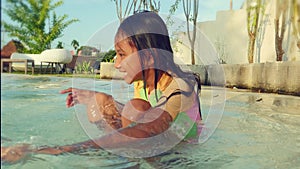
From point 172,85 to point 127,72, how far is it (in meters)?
0.22

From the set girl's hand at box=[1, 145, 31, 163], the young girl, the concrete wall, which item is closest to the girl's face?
the young girl

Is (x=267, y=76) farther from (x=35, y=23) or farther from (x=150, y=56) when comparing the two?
(x=35, y=23)

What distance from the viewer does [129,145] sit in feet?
4.43

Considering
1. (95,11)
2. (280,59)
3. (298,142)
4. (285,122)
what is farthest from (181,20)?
(280,59)

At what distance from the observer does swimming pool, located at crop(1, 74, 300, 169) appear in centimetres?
103

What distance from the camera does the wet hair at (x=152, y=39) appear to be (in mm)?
1478

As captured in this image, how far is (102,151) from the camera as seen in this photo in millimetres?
1331

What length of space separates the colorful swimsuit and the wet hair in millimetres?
28

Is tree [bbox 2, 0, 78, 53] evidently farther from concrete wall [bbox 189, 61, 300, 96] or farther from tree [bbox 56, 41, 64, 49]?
concrete wall [bbox 189, 61, 300, 96]

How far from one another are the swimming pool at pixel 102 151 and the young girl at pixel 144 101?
0.23 ft

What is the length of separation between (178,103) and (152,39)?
0.32 meters

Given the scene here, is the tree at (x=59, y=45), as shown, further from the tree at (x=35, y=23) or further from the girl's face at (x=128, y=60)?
the girl's face at (x=128, y=60)

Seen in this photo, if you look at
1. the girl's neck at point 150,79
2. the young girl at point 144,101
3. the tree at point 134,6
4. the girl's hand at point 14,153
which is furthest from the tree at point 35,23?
the girl's neck at point 150,79

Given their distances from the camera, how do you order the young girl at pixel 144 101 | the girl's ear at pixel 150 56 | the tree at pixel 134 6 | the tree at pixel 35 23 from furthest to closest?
the girl's ear at pixel 150 56 → the young girl at pixel 144 101 → the tree at pixel 134 6 → the tree at pixel 35 23
